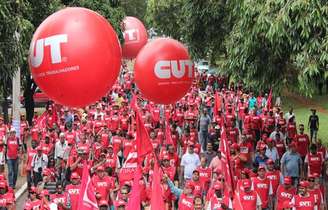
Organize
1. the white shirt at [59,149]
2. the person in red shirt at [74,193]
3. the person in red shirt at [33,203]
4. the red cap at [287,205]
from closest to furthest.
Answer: the person in red shirt at [33,203]
the red cap at [287,205]
the person in red shirt at [74,193]
the white shirt at [59,149]

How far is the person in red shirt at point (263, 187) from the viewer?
37.4 ft

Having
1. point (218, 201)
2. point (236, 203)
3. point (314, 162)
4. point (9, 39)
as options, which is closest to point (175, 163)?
point (314, 162)

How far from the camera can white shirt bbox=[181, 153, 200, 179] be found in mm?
12867

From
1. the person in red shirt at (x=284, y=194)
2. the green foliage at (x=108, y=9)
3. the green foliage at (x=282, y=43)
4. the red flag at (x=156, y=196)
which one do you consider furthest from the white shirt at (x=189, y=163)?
the green foliage at (x=108, y=9)

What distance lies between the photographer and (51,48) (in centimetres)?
718

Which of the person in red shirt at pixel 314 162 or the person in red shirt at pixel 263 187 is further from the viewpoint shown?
the person in red shirt at pixel 314 162

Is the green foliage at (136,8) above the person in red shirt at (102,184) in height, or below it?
above

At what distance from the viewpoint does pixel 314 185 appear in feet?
35.5

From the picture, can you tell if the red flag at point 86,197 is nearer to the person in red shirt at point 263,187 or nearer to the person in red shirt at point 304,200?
the person in red shirt at point 263,187

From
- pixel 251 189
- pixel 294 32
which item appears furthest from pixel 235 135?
pixel 294 32

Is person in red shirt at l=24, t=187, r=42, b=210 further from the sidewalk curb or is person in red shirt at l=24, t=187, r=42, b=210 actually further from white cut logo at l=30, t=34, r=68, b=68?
the sidewalk curb

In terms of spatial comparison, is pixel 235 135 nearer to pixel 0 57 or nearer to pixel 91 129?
pixel 91 129

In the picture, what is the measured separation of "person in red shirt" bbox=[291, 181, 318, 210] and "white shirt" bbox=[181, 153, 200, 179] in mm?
2823

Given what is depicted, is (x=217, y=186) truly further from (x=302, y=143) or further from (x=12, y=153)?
(x=12, y=153)
